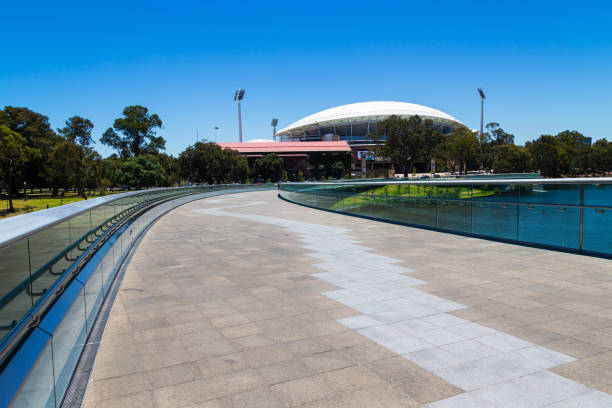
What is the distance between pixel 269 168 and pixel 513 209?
7650 centimetres

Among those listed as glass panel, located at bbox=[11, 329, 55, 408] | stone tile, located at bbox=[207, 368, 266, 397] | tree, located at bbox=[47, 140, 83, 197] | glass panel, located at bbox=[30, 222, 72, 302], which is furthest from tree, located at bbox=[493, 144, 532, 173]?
glass panel, located at bbox=[11, 329, 55, 408]

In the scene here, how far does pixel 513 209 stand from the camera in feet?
32.6

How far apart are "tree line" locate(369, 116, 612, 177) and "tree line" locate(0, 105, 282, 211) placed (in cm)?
2634

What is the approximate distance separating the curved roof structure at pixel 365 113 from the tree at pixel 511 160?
38.7 m

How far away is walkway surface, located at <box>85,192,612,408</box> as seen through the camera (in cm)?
338

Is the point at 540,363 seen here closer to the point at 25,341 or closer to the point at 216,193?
the point at 25,341

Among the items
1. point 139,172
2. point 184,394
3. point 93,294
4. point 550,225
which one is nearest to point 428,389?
point 184,394

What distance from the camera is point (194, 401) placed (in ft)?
10.7

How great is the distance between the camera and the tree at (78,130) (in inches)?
2869

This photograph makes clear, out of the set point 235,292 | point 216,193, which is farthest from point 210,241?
point 216,193

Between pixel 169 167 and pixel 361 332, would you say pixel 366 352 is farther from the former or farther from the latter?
pixel 169 167

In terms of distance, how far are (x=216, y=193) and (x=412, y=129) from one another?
112 feet

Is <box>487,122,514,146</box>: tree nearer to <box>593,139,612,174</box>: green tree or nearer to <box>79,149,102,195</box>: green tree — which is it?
<box>593,139,612,174</box>: green tree

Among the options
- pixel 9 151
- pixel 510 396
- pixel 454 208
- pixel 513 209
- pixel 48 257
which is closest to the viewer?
pixel 48 257
